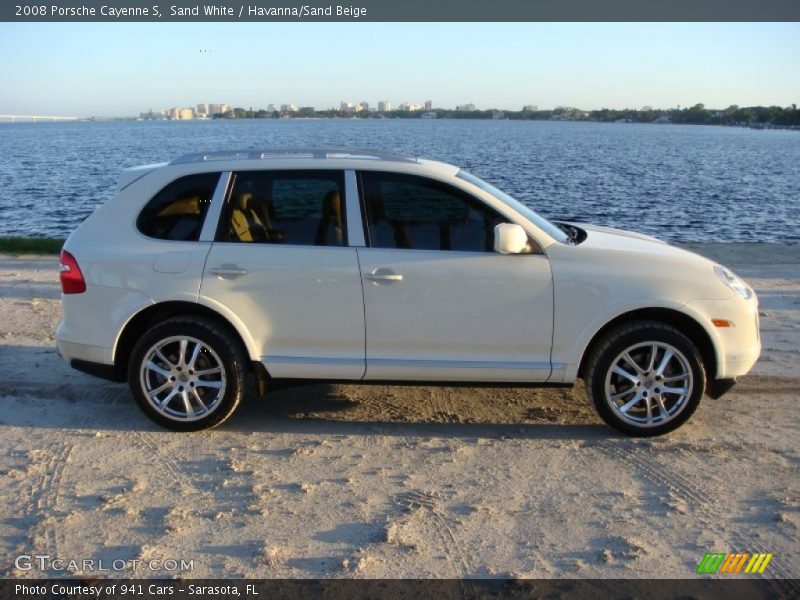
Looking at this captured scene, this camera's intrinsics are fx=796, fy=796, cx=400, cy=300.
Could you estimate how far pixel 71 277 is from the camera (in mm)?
5367

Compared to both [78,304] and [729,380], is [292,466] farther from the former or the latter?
[729,380]

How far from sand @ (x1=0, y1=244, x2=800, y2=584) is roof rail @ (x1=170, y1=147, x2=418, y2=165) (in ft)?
6.00

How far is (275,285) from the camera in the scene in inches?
207

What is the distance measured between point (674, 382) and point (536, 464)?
1.14m

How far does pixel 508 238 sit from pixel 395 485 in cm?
170

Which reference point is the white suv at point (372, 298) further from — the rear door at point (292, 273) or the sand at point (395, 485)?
the sand at point (395, 485)

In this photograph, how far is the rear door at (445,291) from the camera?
5.18m

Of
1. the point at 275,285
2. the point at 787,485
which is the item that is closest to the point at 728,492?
the point at 787,485

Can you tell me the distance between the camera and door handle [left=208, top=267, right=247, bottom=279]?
525 centimetres

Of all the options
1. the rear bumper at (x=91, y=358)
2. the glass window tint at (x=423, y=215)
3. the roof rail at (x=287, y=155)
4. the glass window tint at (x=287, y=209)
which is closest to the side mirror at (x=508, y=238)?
the glass window tint at (x=423, y=215)

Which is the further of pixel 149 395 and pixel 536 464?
pixel 149 395

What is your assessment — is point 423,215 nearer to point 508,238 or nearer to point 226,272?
point 508,238

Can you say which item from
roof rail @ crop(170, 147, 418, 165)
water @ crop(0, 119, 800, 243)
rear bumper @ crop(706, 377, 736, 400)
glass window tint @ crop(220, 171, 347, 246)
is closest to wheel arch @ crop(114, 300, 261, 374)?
glass window tint @ crop(220, 171, 347, 246)

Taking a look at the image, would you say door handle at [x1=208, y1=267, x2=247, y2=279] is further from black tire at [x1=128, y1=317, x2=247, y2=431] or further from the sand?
the sand
